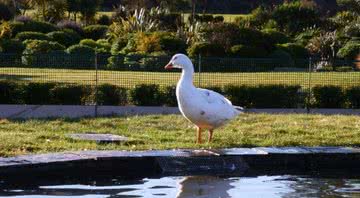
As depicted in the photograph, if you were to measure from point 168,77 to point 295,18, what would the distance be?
76.9ft

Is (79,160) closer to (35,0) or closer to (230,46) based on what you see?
(230,46)

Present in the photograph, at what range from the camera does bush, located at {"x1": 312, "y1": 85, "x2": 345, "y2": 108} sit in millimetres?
21203

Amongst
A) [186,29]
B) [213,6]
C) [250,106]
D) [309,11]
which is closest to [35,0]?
[186,29]

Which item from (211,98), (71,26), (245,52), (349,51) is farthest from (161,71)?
(71,26)

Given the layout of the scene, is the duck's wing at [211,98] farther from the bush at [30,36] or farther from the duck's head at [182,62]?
the bush at [30,36]

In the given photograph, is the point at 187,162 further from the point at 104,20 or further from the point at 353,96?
the point at 104,20

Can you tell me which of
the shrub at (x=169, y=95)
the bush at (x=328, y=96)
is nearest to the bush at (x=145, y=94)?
the shrub at (x=169, y=95)

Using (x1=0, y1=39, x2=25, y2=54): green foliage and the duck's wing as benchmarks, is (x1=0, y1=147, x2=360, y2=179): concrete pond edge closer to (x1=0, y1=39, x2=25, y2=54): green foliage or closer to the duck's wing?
the duck's wing

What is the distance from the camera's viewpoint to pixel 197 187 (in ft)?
35.6

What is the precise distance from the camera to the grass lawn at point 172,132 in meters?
12.8

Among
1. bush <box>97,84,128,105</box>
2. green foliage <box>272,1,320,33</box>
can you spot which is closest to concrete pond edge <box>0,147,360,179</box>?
bush <box>97,84,128,105</box>

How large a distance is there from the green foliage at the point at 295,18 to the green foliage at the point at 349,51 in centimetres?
1083

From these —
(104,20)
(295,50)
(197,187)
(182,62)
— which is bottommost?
(197,187)

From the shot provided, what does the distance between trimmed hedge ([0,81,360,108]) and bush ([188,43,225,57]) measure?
10911mm
